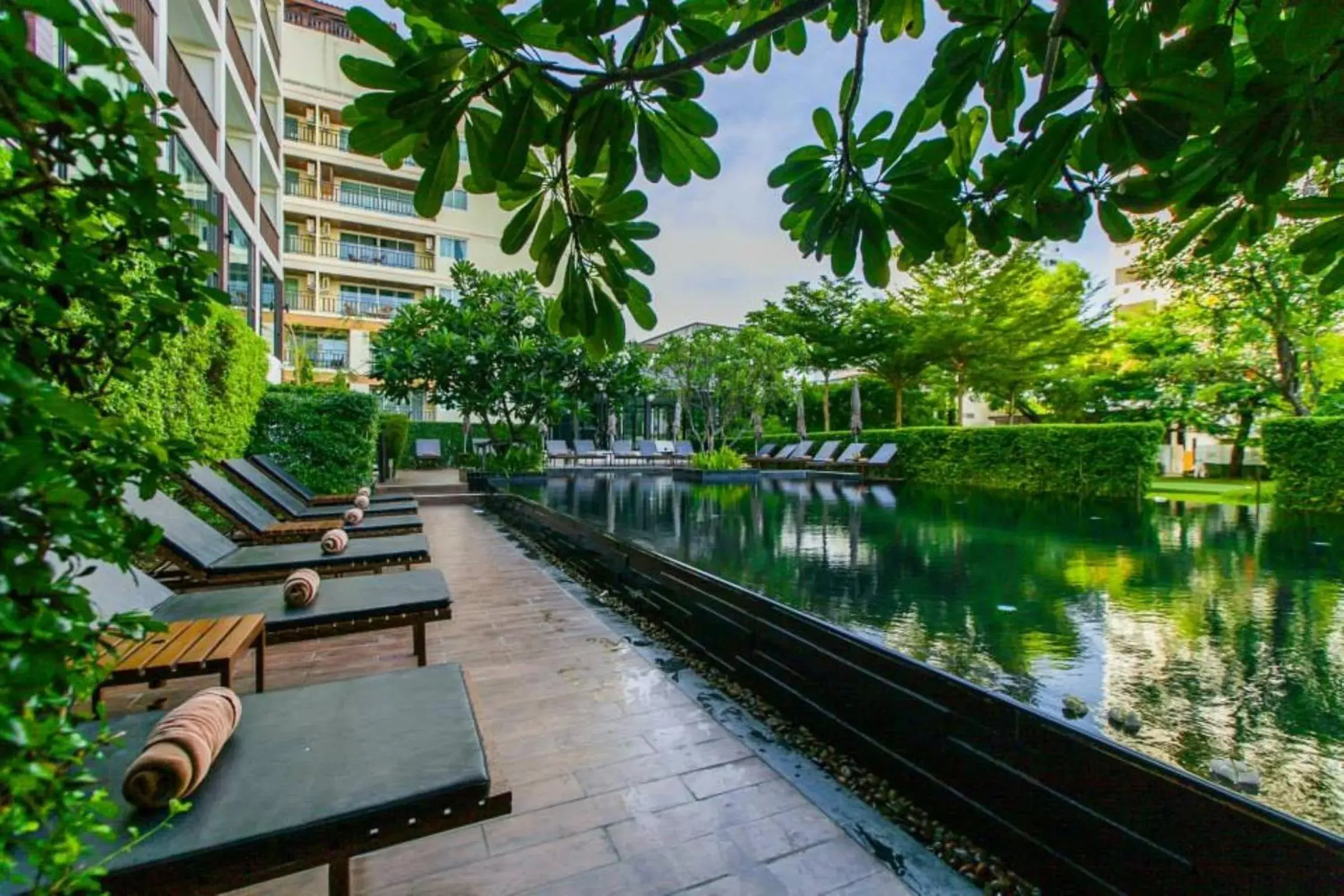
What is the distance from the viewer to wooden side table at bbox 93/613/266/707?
2113 mm

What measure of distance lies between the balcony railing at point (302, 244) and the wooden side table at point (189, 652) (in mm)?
26990

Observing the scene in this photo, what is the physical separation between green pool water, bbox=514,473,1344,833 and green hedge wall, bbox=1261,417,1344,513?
997 millimetres

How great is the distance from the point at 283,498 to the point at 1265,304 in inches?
637

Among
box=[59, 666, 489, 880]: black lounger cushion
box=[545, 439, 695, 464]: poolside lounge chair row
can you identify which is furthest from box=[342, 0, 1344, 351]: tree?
box=[545, 439, 695, 464]: poolside lounge chair row

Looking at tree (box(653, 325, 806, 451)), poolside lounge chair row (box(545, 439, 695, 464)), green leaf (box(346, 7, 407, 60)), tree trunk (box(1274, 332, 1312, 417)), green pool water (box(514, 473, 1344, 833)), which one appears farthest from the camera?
poolside lounge chair row (box(545, 439, 695, 464))

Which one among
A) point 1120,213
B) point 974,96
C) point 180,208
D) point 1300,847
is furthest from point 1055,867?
point 180,208

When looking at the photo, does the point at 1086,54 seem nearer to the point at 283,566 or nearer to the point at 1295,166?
the point at 1295,166

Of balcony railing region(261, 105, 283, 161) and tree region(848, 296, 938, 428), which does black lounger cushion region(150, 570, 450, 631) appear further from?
tree region(848, 296, 938, 428)

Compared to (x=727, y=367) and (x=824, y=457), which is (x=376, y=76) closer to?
(x=727, y=367)

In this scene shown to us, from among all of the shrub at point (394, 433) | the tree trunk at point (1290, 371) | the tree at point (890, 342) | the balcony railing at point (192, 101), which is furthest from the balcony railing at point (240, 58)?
the tree trunk at point (1290, 371)

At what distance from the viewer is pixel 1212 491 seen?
1355cm

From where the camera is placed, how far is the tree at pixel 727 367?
57.0ft

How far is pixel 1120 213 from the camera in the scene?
1575mm

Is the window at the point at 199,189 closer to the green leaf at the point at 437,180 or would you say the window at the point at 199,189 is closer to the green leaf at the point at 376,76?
the green leaf at the point at 437,180
